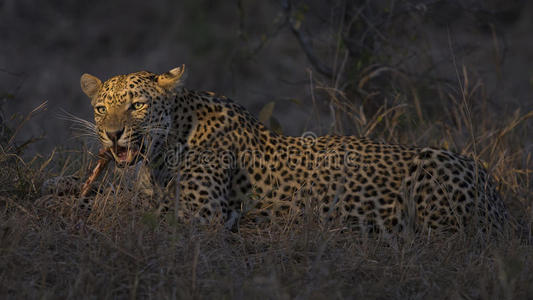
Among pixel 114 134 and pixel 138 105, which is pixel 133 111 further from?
pixel 114 134

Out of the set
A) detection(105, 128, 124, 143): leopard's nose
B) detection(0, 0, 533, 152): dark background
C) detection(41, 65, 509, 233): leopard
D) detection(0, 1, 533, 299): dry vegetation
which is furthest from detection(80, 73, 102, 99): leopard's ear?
detection(0, 0, 533, 152): dark background

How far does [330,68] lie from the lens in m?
8.91

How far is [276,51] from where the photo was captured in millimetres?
15547

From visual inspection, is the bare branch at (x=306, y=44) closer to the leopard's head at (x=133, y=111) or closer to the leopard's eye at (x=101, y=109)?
the leopard's head at (x=133, y=111)

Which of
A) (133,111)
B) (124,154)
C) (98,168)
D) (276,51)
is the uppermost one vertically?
(276,51)

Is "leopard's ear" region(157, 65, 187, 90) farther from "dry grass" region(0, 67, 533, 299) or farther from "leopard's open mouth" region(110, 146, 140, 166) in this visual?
"dry grass" region(0, 67, 533, 299)

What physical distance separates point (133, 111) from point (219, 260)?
1.95m

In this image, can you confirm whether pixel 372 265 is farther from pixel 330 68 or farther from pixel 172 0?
pixel 172 0

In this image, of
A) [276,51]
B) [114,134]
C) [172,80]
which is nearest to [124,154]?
[114,134]

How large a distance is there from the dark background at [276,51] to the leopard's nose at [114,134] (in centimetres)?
305

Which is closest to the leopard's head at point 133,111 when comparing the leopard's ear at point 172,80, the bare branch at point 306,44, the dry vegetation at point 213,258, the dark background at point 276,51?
the leopard's ear at point 172,80

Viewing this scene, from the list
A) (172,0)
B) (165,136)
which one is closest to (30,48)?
(172,0)

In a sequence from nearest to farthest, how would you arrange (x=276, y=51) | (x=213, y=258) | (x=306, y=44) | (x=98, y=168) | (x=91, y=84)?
(x=213, y=258), (x=98, y=168), (x=91, y=84), (x=306, y=44), (x=276, y=51)

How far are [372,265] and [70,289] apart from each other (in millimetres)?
2150
